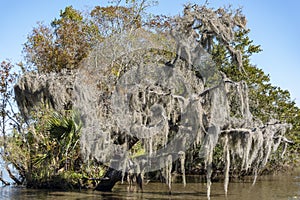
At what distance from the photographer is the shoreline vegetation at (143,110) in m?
11.4

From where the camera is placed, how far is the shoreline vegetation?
11.4m

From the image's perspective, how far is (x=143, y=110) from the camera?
468 inches

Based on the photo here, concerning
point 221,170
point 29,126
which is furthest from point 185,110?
point 221,170

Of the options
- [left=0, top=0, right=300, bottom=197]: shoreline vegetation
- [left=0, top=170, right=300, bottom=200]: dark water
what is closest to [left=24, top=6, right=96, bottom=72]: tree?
[left=0, top=0, right=300, bottom=197]: shoreline vegetation

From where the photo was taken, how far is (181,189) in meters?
14.1

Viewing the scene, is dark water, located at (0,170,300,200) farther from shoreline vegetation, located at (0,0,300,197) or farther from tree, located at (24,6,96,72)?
tree, located at (24,6,96,72)

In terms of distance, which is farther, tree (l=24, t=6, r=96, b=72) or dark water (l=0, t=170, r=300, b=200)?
tree (l=24, t=6, r=96, b=72)

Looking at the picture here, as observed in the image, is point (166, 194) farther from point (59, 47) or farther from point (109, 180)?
point (59, 47)

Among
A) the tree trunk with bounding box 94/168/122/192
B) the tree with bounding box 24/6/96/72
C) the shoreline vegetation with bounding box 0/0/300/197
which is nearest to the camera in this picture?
the shoreline vegetation with bounding box 0/0/300/197

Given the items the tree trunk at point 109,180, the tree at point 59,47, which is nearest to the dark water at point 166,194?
the tree trunk at point 109,180

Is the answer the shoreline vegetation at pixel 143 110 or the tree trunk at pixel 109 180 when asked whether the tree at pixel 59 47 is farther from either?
the tree trunk at pixel 109 180

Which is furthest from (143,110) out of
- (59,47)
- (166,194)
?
(59,47)

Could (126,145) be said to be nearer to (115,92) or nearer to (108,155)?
(108,155)

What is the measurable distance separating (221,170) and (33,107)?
8.79m
